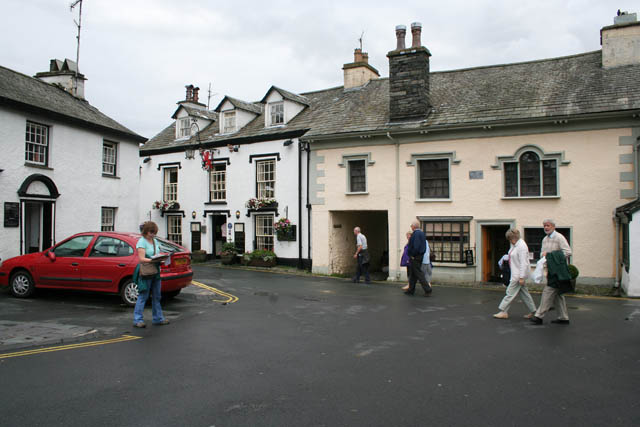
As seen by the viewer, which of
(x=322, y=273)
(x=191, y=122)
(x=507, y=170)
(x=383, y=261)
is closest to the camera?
(x=507, y=170)

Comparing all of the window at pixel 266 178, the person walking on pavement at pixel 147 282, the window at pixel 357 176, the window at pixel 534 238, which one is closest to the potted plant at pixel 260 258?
the window at pixel 266 178

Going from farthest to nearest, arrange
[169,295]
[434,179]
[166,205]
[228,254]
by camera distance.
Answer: [166,205], [228,254], [434,179], [169,295]

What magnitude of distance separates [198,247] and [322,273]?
788 cm

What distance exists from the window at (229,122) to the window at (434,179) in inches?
421

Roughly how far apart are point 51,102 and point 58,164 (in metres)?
2.12

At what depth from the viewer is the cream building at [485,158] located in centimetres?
1537

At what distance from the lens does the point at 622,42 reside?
1717 cm

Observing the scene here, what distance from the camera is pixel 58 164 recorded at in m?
16.1

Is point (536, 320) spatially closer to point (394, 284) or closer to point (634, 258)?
point (634, 258)

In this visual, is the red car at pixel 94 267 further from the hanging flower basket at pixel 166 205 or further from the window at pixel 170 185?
the window at pixel 170 185

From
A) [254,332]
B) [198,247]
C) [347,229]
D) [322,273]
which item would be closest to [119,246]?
[254,332]

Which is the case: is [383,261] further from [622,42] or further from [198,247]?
[622,42]

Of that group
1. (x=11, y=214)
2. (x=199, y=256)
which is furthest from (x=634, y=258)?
(x=199, y=256)

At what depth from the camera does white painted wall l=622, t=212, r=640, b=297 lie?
1326 centimetres
